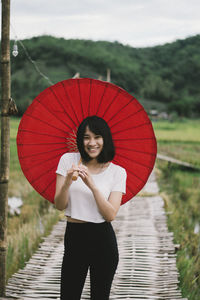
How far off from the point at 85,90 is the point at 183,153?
1254 cm

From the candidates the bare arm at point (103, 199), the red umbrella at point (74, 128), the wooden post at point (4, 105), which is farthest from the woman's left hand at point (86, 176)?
the wooden post at point (4, 105)

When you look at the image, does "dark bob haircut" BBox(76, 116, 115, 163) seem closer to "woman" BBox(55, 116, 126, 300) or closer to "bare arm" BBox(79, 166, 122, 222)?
"woman" BBox(55, 116, 126, 300)

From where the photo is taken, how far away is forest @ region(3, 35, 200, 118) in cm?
2698

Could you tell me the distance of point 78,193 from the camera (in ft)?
4.72

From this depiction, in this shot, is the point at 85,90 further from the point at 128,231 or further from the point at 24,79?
the point at 24,79

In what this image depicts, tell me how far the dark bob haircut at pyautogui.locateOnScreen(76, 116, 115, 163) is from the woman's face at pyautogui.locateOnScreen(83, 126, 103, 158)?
0.01m

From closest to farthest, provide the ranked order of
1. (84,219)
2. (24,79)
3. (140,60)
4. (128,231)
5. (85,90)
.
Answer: (84,219) → (85,90) → (128,231) → (24,79) → (140,60)

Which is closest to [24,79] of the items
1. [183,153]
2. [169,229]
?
[183,153]

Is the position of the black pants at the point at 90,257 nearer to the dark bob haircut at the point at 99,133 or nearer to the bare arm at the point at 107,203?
the bare arm at the point at 107,203

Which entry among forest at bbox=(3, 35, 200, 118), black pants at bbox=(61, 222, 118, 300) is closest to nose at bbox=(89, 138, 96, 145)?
Answer: black pants at bbox=(61, 222, 118, 300)

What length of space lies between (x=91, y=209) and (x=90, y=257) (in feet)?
0.63

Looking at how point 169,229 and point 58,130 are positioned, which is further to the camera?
point 169,229

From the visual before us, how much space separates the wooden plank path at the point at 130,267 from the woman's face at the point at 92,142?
1119mm

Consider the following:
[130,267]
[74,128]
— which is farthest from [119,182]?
[130,267]
